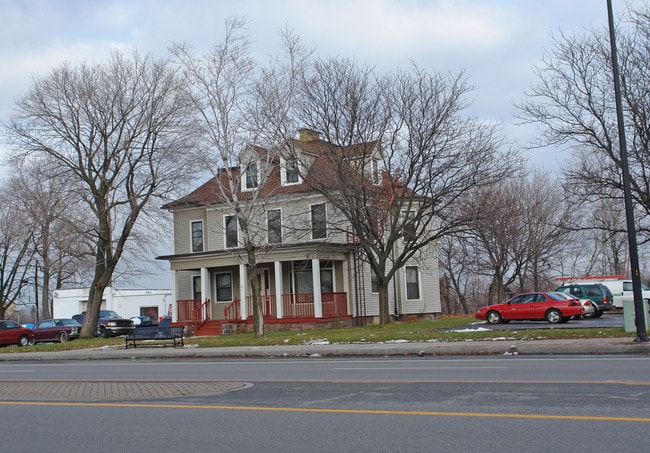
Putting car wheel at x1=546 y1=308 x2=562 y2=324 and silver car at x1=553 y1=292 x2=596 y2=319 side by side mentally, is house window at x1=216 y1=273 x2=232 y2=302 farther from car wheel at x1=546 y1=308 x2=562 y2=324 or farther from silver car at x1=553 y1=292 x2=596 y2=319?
silver car at x1=553 y1=292 x2=596 y2=319

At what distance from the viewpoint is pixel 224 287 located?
41.3 meters

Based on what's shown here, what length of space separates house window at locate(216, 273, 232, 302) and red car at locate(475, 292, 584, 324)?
14.9 m

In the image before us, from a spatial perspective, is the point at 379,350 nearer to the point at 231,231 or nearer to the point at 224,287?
the point at 231,231

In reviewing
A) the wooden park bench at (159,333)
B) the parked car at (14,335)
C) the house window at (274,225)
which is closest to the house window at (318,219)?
the house window at (274,225)

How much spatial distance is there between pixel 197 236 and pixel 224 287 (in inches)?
135

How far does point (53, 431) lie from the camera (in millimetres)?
9039

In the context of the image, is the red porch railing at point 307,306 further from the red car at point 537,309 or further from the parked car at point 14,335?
the parked car at point 14,335

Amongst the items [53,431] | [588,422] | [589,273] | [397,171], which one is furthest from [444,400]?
[589,273]

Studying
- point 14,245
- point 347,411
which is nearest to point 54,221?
point 14,245

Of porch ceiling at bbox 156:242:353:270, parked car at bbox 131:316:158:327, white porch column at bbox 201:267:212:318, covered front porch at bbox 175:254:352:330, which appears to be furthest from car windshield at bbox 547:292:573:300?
parked car at bbox 131:316:158:327

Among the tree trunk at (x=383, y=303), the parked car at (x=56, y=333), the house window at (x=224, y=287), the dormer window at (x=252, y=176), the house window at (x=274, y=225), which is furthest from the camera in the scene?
the house window at (x=224, y=287)

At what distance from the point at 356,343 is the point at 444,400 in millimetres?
14416

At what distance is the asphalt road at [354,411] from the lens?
7.57m

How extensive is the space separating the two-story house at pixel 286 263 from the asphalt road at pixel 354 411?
19779 millimetres
